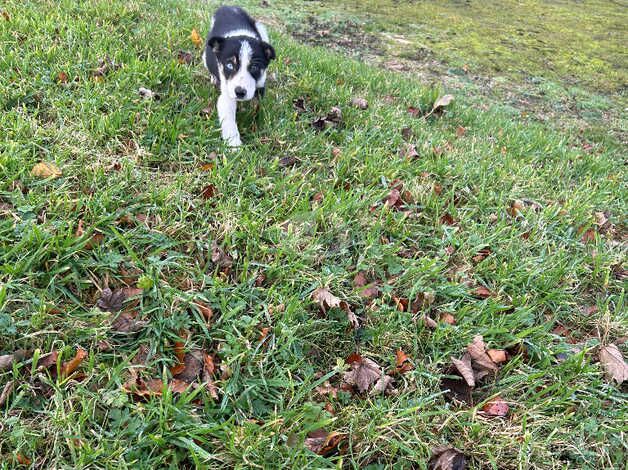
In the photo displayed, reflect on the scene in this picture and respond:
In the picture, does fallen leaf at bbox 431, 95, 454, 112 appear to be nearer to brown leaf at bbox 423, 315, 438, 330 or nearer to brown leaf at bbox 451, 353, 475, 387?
brown leaf at bbox 423, 315, 438, 330

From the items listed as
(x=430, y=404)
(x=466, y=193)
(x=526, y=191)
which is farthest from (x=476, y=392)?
(x=526, y=191)

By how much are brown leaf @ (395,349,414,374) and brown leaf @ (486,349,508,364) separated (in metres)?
0.46

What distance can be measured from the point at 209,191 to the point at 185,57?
2.43m

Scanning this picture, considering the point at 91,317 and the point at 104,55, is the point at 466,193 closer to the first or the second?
the point at 91,317

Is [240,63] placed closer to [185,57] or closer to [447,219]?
[185,57]

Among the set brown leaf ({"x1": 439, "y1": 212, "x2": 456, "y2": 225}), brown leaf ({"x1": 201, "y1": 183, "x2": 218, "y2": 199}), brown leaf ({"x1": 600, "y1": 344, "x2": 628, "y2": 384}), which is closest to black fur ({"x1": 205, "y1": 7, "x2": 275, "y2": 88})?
brown leaf ({"x1": 201, "y1": 183, "x2": 218, "y2": 199})

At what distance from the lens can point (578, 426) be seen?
2240 millimetres

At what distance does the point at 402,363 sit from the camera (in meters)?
2.39

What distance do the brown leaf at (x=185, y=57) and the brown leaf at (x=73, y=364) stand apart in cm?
347

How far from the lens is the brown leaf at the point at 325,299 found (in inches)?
99.3

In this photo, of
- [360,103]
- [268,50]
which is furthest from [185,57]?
[360,103]

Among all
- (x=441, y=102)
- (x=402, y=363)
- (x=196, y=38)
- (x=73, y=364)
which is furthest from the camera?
(x=441, y=102)

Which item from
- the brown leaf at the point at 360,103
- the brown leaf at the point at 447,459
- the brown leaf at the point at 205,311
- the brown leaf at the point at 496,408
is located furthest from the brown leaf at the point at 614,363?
the brown leaf at the point at 360,103

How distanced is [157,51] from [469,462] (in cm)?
449
